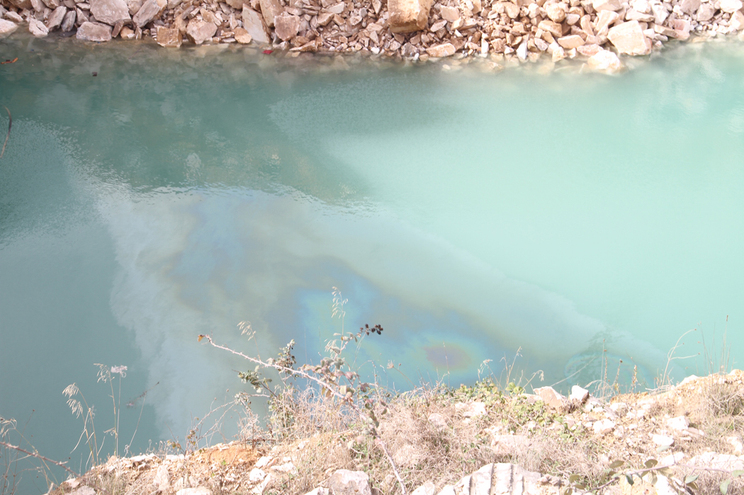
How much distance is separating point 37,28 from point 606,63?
6.82m

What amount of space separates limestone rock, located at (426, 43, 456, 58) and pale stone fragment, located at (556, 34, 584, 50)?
126 centimetres

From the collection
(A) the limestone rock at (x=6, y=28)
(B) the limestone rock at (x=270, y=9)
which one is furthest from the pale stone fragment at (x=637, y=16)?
(A) the limestone rock at (x=6, y=28)

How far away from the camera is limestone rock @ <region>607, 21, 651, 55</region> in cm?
573

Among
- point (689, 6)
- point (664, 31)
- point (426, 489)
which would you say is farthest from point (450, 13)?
point (426, 489)

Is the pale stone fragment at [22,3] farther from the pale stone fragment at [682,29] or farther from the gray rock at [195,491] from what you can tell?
the pale stone fragment at [682,29]

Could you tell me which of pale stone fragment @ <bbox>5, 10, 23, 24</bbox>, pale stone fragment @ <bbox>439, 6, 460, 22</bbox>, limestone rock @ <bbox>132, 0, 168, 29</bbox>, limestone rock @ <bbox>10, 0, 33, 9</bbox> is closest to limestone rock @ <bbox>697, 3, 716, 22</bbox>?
pale stone fragment @ <bbox>439, 6, 460, 22</bbox>

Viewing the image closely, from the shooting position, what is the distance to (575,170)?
4.28 metres

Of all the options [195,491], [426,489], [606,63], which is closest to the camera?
[426,489]

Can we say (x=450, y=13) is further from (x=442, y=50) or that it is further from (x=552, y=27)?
(x=552, y=27)

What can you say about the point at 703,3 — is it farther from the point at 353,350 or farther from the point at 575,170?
the point at 353,350

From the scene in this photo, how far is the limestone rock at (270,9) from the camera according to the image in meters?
6.23

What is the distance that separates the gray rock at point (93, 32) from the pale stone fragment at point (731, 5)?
7.50 m

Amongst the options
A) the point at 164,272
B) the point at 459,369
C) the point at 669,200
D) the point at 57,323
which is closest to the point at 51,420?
the point at 57,323

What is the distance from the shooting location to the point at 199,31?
20.7 ft
